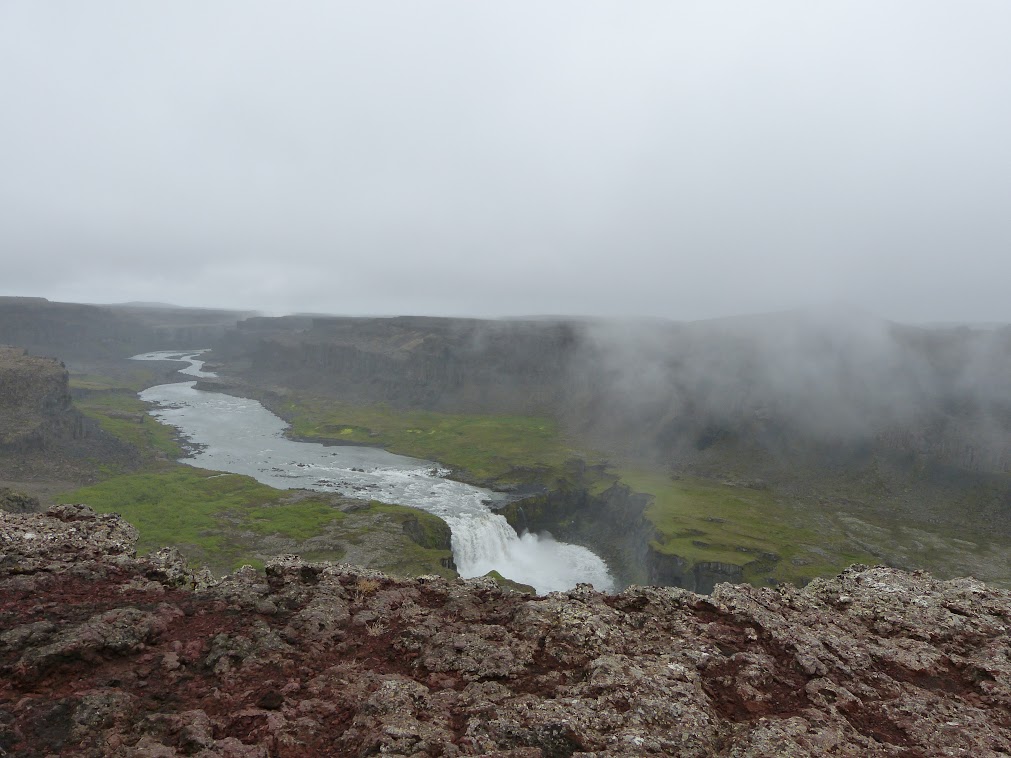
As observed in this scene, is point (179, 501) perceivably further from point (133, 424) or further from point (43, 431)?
point (133, 424)

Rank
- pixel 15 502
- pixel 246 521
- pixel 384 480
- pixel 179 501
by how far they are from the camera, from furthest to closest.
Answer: pixel 384 480
pixel 179 501
pixel 246 521
pixel 15 502

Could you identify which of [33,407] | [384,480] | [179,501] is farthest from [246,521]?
[33,407]

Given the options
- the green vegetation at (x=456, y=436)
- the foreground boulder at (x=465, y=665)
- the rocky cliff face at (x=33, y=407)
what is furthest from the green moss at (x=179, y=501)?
the foreground boulder at (x=465, y=665)

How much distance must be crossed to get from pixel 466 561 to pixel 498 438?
59261 mm

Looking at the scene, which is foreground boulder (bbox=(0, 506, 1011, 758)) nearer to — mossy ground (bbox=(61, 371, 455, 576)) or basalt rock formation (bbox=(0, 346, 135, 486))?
mossy ground (bbox=(61, 371, 455, 576))

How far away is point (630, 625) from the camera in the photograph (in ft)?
43.9

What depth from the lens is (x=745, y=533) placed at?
68.8m

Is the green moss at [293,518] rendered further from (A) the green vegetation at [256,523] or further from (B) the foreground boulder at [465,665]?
(B) the foreground boulder at [465,665]

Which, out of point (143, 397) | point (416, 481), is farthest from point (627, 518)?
point (143, 397)

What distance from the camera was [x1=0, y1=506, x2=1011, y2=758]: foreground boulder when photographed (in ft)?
30.7

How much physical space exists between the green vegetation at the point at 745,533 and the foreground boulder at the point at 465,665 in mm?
46646

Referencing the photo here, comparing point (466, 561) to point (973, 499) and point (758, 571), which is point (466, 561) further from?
point (973, 499)

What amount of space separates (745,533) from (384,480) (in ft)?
177

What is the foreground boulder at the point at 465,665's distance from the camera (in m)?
9.37
